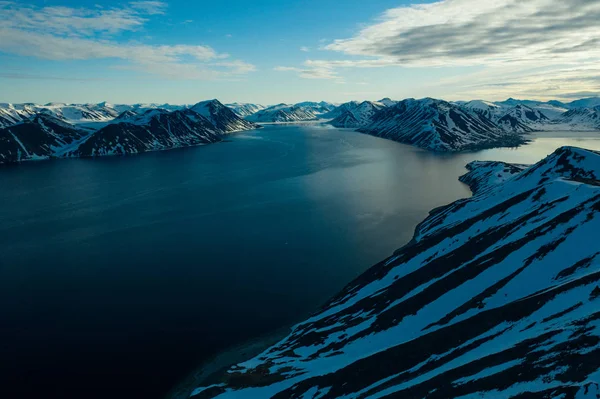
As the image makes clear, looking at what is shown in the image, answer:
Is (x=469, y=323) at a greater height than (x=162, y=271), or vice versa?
(x=162, y=271)

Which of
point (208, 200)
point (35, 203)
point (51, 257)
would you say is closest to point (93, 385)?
point (51, 257)

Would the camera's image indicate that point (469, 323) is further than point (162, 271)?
No

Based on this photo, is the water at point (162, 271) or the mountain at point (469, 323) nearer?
the mountain at point (469, 323)

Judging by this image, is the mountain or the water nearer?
the mountain
